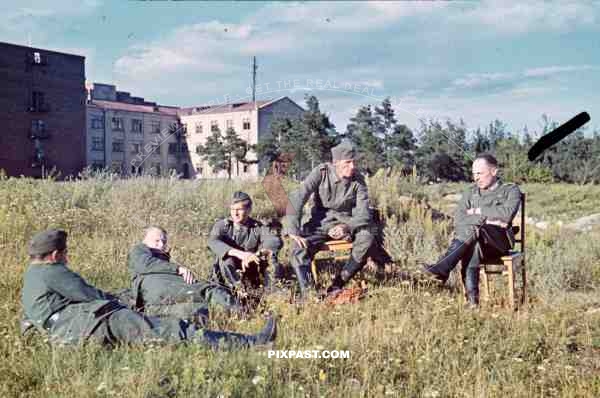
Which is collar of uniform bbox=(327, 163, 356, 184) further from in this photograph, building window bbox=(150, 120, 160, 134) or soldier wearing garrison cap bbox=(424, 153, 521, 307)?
building window bbox=(150, 120, 160, 134)

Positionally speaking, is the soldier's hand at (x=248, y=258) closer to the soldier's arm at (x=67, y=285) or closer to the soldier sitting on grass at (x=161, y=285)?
the soldier sitting on grass at (x=161, y=285)

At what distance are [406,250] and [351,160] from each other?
1.68 meters

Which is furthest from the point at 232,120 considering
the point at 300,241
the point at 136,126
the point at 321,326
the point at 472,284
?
the point at 472,284

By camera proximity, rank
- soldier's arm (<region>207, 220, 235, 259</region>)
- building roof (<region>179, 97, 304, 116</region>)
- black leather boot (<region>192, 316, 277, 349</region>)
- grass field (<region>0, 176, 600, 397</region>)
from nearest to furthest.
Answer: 1. grass field (<region>0, 176, 600, 397</region>)
2. black leather boot (<region>192, 316, 277, 349</region>)
3. building roof (<region>179, 97, 304, 116</region>)
4. soldier's arm (<region>207, 220, 235, 259</region>)

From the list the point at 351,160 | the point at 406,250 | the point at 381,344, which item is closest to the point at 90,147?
the point at 351,160

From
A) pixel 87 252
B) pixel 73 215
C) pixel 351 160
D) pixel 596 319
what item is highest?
pixel 351 160

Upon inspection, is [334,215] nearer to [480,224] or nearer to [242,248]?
[242,248]

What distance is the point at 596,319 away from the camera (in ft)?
13.0

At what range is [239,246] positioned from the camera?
4363 mm

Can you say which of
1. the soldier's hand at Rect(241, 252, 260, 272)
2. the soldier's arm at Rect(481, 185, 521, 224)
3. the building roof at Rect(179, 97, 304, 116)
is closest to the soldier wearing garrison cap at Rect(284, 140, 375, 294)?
the soldier's hand at Rect(241, 252, 260, 272)

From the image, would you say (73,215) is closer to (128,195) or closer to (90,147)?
(128,195)

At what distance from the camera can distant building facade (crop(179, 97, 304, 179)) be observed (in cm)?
349

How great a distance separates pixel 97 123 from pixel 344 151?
1802 mm

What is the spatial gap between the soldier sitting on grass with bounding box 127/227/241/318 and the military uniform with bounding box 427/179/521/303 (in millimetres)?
1648
